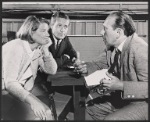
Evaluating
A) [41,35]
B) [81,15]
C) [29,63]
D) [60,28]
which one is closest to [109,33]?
[81,15]

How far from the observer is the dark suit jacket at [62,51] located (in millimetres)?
1774

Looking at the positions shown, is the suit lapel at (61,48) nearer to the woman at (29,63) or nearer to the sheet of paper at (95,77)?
the woman at (29,63)

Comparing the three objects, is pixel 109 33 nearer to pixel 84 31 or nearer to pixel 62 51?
pixel 84 31

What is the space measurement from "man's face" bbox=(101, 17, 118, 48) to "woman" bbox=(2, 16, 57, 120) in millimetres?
387

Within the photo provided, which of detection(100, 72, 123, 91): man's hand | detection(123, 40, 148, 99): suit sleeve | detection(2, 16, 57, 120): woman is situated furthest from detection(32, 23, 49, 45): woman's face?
detection(123, 40, 148, 99): suit sleeve

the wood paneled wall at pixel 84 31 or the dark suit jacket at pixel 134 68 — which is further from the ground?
the wood paneled wall at pixel 84 31

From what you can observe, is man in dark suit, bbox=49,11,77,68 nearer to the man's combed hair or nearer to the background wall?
the background wall

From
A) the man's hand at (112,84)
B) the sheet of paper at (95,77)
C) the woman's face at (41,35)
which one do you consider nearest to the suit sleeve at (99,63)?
the sheet of paper at (95,77)

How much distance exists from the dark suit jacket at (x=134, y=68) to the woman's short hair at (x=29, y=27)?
23.5 inches

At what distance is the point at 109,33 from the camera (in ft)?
5.72

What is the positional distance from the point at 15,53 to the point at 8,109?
14.6 inches

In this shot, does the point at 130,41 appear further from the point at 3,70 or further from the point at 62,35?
the point at 3,70

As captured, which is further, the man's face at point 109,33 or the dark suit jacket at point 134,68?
the man's face at point 109,33

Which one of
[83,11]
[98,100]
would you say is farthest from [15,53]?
[98,100]
